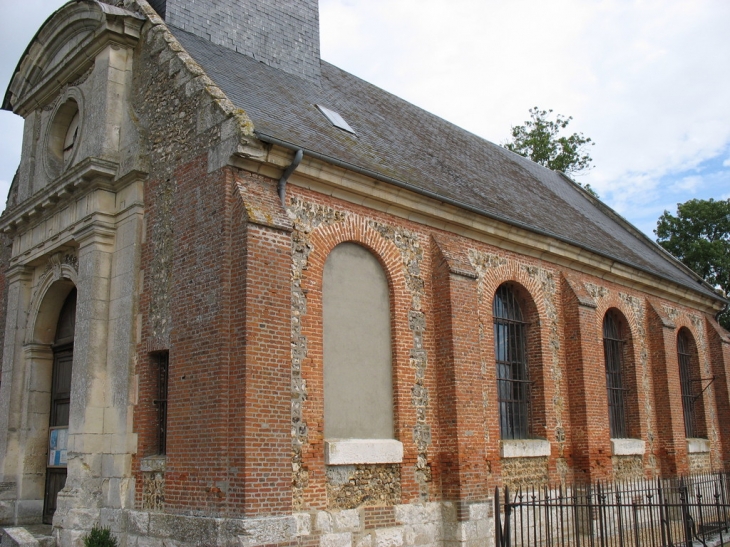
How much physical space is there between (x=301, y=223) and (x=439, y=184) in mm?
3800

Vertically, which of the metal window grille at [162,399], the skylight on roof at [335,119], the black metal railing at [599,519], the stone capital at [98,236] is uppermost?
the skylight on roof at [335,119]

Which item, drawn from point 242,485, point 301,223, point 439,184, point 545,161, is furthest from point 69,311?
point 545,161

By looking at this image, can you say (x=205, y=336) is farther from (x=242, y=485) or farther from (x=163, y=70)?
(x=163, y=70)

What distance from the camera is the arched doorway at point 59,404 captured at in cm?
1234

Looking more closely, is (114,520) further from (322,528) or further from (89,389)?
(322,528)

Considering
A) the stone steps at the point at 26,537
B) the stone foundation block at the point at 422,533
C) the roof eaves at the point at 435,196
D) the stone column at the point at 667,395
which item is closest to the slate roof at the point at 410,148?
the roof eaves at the point at 435,196

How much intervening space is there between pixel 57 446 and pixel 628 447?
464 inches

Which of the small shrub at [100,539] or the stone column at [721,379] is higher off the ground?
the stone column at [721,379]

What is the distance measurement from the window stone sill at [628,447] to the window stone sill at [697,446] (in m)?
2.81

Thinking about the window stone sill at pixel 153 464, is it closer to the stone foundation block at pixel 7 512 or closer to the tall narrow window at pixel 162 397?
the tall narrow window at pixel 162 397

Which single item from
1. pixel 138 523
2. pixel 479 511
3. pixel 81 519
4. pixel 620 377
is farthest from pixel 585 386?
pixel 81 519

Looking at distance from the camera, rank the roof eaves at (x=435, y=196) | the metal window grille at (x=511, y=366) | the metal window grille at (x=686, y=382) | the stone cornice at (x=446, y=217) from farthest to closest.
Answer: the metal window grille at (x=686, y=382), the metal window grille at (x=511, y=366), the stone cornice at (x=446, y=217), the roof eaves at (x=435, y=196)

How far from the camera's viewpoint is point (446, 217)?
13.1 meters

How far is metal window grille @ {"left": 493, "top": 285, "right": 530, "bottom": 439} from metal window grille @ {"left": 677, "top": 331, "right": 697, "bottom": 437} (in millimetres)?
7515
